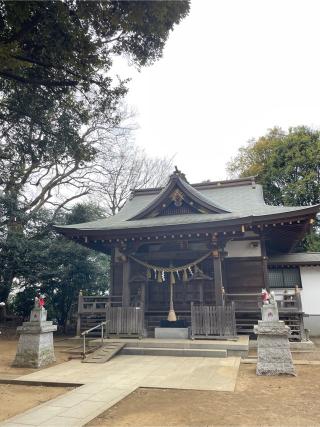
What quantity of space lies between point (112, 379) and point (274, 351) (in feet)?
12.9

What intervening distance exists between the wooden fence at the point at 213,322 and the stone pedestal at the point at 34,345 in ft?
16.5

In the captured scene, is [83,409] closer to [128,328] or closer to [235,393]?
[235,393]

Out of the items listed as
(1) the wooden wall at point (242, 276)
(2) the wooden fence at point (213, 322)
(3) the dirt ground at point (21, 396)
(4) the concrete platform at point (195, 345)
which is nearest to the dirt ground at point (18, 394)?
(3) the dirt ground at point (21, 396)

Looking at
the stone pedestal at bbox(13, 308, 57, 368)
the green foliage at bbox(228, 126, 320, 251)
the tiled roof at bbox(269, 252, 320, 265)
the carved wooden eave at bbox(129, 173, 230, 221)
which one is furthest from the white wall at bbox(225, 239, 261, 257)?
the green foliage at bbox(228, 126, 320, 251)

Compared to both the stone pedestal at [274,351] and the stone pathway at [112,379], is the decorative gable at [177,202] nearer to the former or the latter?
the stone pathway at [112,379]

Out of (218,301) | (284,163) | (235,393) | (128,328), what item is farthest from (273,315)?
(284,163)

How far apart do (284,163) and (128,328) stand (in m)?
19.9

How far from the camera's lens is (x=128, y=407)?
17.5 feet

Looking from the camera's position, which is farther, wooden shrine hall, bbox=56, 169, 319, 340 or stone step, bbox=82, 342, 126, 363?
wooden shrine hall, bbox=56, 169, 319, 340

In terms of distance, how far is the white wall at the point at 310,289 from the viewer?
1513 centimetres

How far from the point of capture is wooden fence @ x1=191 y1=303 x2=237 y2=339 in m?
11.0

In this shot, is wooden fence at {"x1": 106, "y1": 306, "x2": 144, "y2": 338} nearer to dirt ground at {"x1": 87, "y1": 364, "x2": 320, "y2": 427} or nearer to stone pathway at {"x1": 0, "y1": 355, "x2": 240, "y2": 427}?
stone pathway at {"x1": 0, "y1": 355, "x2": 240, "y2": 427}

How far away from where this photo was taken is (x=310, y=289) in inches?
606

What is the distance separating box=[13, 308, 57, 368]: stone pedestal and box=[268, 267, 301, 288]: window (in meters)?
11.2
